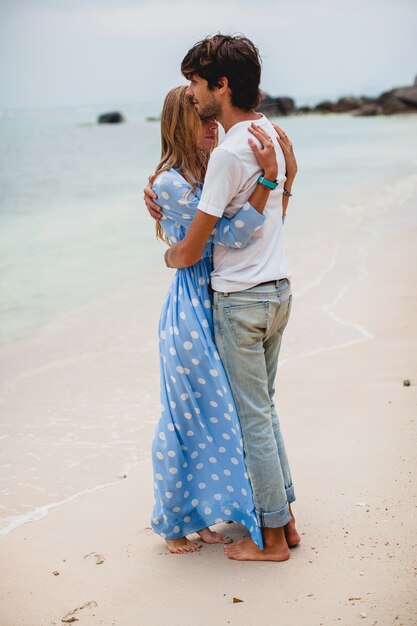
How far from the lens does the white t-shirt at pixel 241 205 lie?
8.96 feet

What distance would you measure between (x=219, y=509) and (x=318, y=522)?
1.58 ft

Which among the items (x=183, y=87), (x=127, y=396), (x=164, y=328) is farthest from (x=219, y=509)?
(x=127, y=396)

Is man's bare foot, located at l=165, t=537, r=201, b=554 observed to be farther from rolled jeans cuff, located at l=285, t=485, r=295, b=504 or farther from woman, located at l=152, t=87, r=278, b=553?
rolled jeans cuff, located at l=285, t=485, r=295, b=504

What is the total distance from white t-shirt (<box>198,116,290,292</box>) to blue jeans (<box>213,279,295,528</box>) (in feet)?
0.19

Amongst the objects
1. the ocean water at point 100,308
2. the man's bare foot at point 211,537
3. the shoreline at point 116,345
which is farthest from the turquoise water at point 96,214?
the man's bare foot at point 211,537

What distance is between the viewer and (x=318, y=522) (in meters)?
3.35

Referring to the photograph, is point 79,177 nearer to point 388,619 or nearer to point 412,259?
point 412,259

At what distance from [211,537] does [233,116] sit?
5.78 feet

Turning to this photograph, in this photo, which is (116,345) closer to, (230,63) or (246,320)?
(246,320)

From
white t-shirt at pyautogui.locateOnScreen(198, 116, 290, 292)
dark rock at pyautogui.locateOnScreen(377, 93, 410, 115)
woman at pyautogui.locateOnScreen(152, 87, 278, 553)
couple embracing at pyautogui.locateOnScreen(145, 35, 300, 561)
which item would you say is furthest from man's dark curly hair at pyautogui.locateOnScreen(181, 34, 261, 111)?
dark rock at pyautogui.locateOnScreen(377, 93, 410, 115)

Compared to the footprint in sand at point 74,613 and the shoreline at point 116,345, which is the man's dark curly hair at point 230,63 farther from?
the shoreline at point 116,345

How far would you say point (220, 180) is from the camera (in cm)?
272

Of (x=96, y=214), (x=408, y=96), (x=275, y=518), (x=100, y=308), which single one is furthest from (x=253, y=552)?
(x=408, y=96)

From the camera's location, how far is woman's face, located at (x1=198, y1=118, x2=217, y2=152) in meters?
3.06
